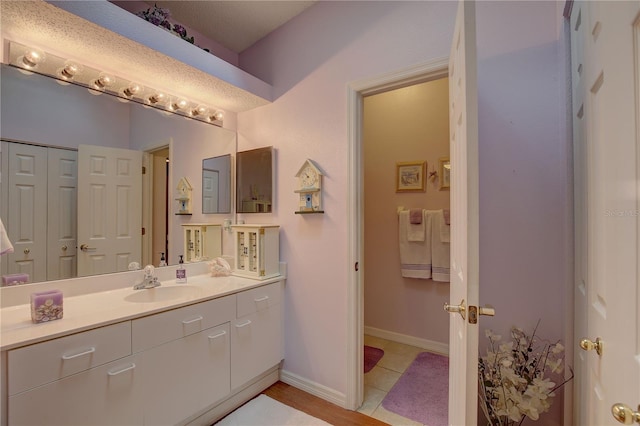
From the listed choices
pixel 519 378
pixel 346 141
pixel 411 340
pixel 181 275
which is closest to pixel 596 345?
pixel 519 378

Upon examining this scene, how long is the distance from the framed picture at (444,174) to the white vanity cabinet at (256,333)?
176cm

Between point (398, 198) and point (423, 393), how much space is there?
5.63 ft

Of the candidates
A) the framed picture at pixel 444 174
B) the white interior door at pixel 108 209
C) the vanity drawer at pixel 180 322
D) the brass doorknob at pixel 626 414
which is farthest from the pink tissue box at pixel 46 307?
the framed picture at pixel 444 174

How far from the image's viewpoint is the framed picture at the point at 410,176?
276 centimetres

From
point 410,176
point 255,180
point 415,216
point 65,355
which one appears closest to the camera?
point 65,355

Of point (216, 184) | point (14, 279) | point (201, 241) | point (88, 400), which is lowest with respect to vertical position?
point (88, 400)

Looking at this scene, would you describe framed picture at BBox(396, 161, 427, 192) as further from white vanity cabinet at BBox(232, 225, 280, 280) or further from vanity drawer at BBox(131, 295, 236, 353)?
vanity drawer at BBox(131, 295, 236, 353)

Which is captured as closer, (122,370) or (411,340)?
(122,370)

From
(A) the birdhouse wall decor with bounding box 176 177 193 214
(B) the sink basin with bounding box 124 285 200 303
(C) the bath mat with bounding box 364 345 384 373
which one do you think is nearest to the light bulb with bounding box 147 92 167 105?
(A) the birdhouse wall decor with bounding box 176 177 193 214

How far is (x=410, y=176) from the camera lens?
9.27ft

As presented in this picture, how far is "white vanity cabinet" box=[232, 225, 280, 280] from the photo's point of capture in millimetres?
2059

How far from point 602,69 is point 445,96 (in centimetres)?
211

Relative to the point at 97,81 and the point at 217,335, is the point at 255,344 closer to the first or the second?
the point at 217,335

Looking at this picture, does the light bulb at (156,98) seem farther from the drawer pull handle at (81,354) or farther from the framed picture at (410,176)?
the framed picture at (410,176)
